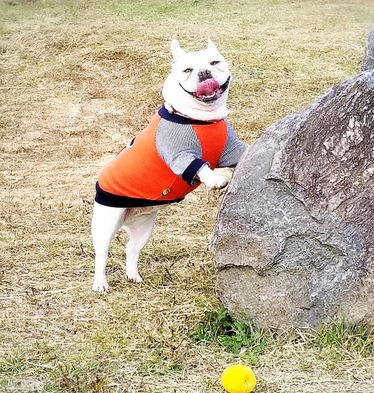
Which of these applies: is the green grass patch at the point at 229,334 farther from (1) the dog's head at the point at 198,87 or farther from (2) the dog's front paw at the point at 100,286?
(1) the dog's head at the point at 198,87

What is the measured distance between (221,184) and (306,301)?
0.74 meters

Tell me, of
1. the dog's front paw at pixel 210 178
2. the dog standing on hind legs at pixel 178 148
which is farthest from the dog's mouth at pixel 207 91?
the dog's front paw at pixel 210 178

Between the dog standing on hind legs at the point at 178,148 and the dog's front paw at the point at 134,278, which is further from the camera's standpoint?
the dog's front paw at the point at 134,278

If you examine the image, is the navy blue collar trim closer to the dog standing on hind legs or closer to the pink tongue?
the dog standing on hind legs

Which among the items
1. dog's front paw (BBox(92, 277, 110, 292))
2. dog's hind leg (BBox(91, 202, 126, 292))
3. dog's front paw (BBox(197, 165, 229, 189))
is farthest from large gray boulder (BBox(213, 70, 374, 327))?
dog's front paw (BBox(92, 277, 110, 292))

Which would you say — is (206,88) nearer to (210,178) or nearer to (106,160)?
(210,178)

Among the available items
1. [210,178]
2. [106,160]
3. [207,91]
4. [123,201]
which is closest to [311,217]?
[210,178]

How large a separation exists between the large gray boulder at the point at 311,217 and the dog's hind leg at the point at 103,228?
2.80 ft

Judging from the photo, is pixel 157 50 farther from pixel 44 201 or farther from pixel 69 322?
pixel 69 322

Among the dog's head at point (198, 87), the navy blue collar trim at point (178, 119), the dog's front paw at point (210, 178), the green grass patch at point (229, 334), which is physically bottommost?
the green grass patch at point (229, 334)

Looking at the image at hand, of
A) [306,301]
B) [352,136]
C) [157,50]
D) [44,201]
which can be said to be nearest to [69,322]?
[306,301]

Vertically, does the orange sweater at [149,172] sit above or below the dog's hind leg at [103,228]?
above

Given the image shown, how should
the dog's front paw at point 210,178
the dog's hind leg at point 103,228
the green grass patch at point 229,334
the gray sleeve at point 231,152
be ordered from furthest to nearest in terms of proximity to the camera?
the dog's hind leg at point 103,228 → the gray sleeve at point 231,152 → the dog's front paw at point 210,178 → the green grass patch at point 229,334

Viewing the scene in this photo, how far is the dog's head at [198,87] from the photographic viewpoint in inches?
178
